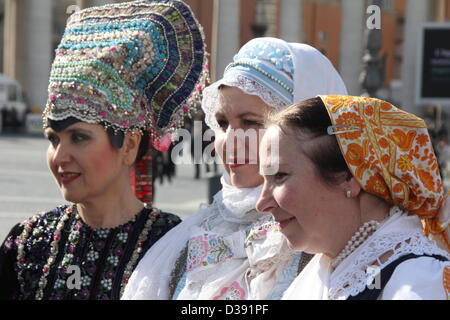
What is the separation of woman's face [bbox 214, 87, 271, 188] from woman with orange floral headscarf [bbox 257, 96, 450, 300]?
0.52m

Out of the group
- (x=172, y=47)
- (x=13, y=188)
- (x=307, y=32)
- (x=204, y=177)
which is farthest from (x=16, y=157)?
(x=307, y=32)

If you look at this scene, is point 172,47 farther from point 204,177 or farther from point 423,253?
point 204,177

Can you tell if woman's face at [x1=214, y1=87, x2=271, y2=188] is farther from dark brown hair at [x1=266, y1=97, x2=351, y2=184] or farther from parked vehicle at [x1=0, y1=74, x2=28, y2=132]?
parked vehicle at [x1=0, y1=74, x2=28, y2=132]

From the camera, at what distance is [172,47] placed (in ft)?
10.6

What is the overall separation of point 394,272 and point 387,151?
302 millimetres

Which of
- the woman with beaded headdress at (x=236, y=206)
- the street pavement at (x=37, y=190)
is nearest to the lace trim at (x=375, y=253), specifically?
the woman with beaded headdress at (x=236, y=206)

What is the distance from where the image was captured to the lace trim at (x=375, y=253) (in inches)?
83.6

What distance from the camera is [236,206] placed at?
284 cm

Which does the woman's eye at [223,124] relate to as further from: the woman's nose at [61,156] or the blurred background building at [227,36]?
the blurred background building at [227,36]

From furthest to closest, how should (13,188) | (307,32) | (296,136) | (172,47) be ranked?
(307,32) → (13,188) → (172,47) → (296,136)

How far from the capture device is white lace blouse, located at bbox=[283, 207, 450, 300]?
201 centimetres

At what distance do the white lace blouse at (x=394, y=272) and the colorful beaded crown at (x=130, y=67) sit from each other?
1.09 metres
